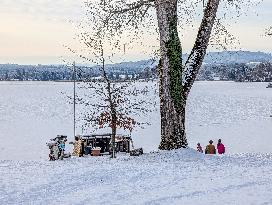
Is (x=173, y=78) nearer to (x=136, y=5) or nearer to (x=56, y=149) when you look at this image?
(x=136, y=5)

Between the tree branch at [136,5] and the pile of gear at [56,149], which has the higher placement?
the tree branch at [136,5]

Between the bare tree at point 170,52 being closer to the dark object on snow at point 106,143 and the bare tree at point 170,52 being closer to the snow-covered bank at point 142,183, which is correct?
the snow-covered bank at point 142,183

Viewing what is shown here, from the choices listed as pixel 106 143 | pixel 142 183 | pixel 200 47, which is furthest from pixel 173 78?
pixel 106 143

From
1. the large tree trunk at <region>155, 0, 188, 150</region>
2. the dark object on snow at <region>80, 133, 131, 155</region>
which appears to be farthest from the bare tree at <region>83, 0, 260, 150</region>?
the dark object on snow at <region>80, 133, 131, 155</region>

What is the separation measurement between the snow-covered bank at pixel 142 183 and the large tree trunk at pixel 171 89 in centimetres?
225

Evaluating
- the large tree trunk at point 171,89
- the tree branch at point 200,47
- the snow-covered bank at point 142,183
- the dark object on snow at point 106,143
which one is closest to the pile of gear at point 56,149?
the large tree trunk at point 171,89

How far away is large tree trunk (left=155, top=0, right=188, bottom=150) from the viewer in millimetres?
14102

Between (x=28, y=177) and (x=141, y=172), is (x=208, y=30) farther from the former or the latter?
(x=28, y=177)

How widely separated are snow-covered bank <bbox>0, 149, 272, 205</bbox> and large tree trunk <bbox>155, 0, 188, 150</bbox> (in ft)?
7.37

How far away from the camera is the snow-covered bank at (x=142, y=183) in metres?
8.20

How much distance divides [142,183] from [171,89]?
5415mm

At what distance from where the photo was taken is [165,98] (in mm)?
14258

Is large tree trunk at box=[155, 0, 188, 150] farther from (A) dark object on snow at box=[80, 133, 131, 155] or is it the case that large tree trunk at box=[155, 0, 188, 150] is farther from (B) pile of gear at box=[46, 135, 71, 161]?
(A) dark object on snow at box=[80, 133, 131, 155]

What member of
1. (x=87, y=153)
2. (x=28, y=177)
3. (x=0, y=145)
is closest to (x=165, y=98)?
(x=28, y=177)
